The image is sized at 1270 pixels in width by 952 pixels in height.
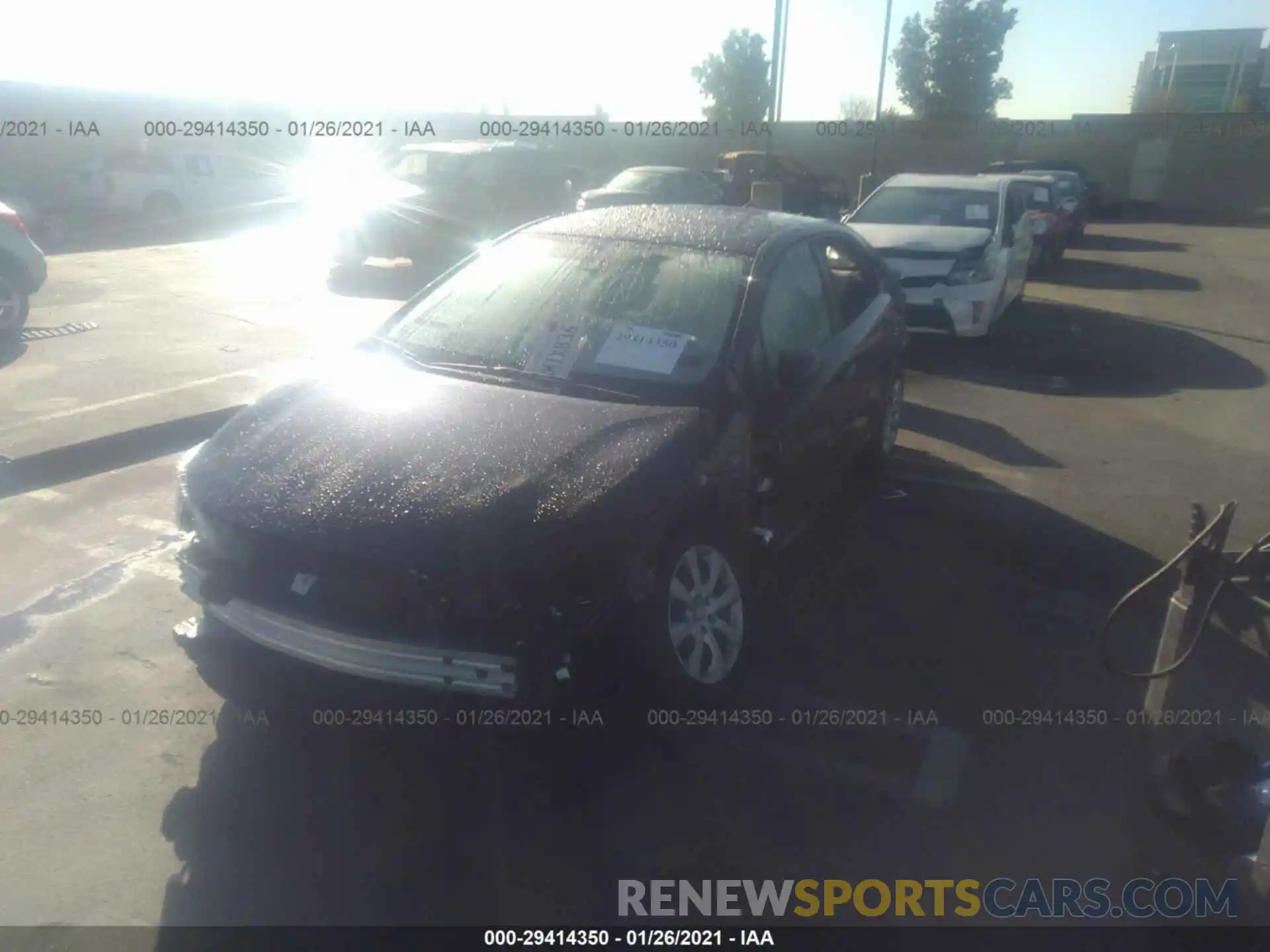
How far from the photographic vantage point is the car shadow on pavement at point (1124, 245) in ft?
71.3

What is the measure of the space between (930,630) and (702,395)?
1.54 metres

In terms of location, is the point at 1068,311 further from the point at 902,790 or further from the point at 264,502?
the point at 264,502

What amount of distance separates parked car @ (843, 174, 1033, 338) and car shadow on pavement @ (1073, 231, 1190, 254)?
10366mm

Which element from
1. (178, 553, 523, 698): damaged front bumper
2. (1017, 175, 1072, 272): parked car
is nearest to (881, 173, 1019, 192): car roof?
(1017, 175, 1072, 272): parked car

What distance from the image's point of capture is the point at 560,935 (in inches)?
111

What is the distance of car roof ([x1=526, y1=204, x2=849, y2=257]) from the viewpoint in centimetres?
463

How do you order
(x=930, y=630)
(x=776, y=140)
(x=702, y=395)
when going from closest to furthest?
(x=702, y=395) < (x=930, y=630) < (x=776, y=140)

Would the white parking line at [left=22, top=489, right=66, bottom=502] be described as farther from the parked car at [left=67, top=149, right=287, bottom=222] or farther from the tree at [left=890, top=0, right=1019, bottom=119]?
the tree at [left=890, top=0, right=1019, bottom=119]

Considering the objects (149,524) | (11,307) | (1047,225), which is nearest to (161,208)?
(11,307)

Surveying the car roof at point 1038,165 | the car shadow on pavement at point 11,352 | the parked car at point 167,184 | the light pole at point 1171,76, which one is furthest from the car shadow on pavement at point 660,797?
the light pole at point 1171,76

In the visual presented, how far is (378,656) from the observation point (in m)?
3.02

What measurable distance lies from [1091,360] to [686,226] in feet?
22.6

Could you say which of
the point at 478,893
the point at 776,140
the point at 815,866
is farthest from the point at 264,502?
the point at 776,140

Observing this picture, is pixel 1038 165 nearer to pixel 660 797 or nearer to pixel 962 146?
pixel 962 146
